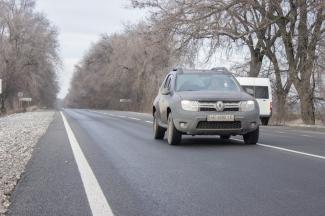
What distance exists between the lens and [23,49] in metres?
69.4

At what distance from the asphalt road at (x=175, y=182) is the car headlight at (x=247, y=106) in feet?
3.21

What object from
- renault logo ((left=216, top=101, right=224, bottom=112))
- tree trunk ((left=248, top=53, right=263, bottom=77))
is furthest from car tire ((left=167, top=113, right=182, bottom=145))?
tree trunk ((left=248, top=53, right=263, bottom=77))

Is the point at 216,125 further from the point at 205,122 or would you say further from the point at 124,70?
the point at 124,70

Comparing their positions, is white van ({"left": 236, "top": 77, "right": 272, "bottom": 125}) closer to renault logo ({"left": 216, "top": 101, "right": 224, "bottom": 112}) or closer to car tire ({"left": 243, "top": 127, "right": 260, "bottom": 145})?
car tire ({"left": 243, "top": 127, "right": 260, "bottom": 145})

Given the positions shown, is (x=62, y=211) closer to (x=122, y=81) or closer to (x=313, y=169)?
(x=313, y=169)

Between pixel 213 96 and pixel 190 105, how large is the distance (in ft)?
1.72

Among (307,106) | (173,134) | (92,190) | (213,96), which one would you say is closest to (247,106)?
(213,96)

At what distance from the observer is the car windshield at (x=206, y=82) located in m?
13.6

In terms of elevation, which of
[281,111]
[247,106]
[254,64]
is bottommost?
[281,111]

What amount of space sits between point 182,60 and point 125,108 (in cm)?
6389

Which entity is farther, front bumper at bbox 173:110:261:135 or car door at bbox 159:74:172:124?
car door at bbox 159:74:172:124

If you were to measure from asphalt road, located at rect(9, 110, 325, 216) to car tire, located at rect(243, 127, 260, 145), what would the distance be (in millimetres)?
1035

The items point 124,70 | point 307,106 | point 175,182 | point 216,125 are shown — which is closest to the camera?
point 175,182

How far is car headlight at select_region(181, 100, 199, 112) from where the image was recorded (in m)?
12.5
